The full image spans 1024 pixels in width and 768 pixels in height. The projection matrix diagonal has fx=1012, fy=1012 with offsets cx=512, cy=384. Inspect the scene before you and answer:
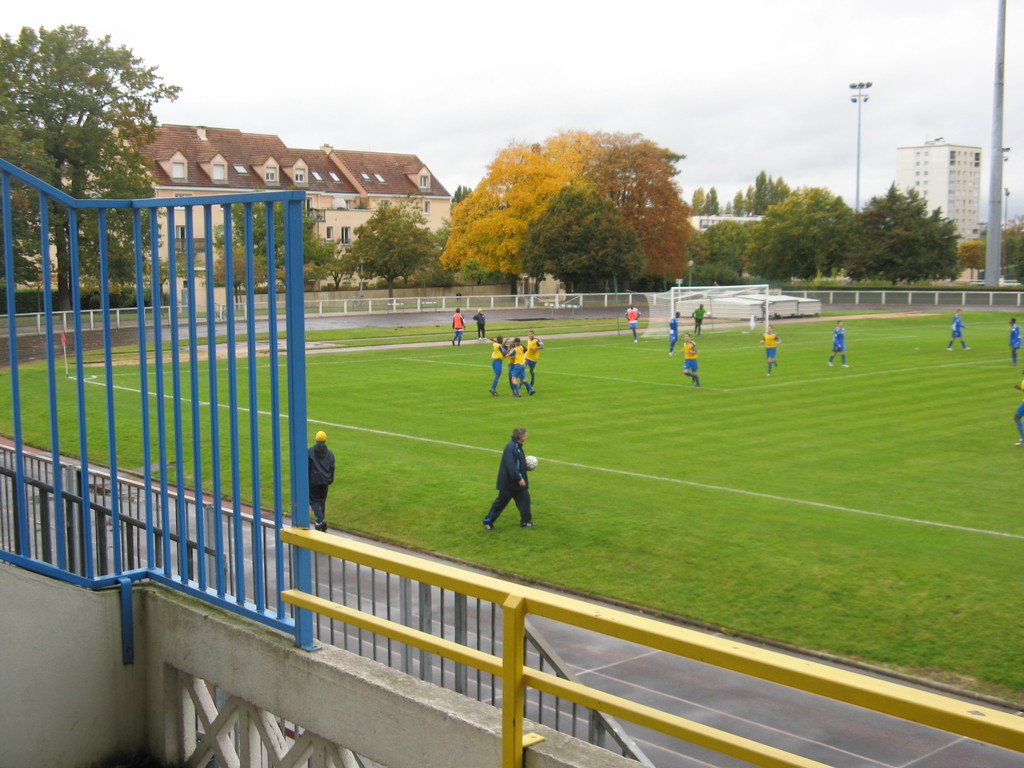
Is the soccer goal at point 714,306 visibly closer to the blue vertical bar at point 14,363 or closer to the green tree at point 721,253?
the green tree at point 721,253

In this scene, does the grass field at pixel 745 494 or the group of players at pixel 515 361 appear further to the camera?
the group of players at pixel 515 361

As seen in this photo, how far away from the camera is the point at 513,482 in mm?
14945

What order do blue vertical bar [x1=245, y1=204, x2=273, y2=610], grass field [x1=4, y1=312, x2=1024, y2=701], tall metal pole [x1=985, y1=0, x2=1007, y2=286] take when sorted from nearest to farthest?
1. blue vertical bar [x1=245, y1=204, x2=273, y2=610]
2. grass field [x1=4, y1=312, x2=1024, y2=701]
3. tall metal pole [x1=985, y1=0, x2=1007, y2=286]

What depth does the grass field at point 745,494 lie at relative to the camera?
38.4 ft

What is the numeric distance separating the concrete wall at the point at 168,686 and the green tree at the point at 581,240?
71.4 metres

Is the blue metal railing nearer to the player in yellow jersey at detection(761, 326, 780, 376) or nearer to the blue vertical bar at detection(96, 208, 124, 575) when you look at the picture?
the blue vertical bar at detection(96, 208, 124, 575)

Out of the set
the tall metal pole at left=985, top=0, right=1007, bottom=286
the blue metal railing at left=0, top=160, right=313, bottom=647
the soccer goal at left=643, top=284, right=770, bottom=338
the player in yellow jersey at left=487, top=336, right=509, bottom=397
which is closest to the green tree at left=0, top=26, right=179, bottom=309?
the player in yellow jersey at left=487, top=336, right=509, bottom=397

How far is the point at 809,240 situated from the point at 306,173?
44.1m

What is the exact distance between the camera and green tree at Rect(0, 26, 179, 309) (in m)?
45.7

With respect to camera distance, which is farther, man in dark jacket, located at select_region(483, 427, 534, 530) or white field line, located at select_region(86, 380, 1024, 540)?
white field line, located at select_region(86, 380, 1024, 540)

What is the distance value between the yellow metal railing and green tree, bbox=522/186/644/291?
72295mm

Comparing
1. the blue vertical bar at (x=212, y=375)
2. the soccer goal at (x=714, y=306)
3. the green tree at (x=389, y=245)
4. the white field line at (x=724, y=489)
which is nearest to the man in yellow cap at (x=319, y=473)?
the white field line at (x=724, y=489)

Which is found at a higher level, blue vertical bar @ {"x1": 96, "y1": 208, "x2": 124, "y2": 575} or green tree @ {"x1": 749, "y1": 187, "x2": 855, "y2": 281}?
green tree @ {"x1": 749, "y1": 187, "x2": 855, "y2": 281}

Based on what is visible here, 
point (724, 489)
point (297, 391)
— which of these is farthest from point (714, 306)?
point (297, 391)
